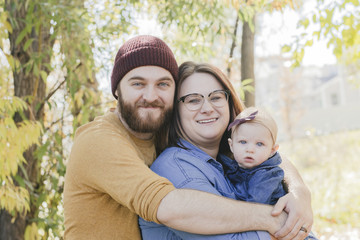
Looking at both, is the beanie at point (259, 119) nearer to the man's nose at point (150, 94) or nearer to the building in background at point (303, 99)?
the man's nose at point (150, 94)

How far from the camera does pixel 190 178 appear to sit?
1913 mm

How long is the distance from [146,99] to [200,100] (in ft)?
1.11

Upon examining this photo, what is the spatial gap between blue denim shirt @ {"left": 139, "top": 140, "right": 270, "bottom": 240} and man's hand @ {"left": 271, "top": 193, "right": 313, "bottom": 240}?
106 millimetres

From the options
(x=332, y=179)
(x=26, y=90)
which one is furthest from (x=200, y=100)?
(x=332, y=179)

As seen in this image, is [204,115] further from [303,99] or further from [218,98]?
[303,99]

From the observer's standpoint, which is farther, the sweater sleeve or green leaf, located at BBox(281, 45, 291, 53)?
green leaf, located at BBox(281, 45, 291, 53)

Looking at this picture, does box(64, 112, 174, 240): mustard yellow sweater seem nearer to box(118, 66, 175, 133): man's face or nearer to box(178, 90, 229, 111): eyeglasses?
box(118, 66, 175, 133): man's face

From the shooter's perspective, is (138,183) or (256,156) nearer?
(138,183)

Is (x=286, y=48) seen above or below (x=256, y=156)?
above

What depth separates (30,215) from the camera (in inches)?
142

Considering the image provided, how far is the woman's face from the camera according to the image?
236cm

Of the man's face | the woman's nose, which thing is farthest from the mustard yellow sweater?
the woman's nose

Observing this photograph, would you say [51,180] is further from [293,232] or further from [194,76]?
[293,232]

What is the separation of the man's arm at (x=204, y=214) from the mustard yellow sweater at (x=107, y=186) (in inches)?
2.2
